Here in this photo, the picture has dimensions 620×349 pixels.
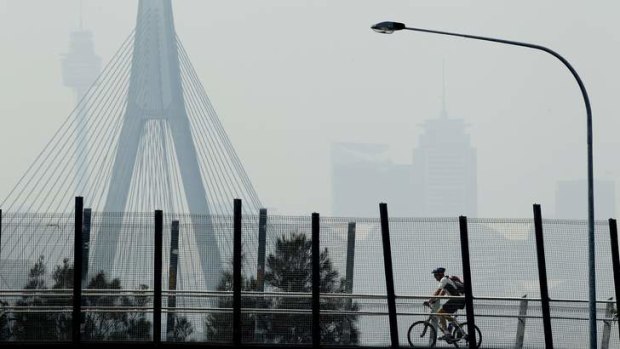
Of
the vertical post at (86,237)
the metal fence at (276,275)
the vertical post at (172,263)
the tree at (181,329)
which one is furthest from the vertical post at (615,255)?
the vertical post at (86,237)

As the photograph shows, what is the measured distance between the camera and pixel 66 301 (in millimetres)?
18000

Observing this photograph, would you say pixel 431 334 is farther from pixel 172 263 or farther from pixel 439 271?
pixel 172 263

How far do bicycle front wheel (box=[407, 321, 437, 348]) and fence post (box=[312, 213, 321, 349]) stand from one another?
4.42 feet

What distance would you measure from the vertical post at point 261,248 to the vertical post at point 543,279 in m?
3.51

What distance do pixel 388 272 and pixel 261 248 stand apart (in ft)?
5.56

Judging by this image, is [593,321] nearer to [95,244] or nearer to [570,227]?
[570,227]

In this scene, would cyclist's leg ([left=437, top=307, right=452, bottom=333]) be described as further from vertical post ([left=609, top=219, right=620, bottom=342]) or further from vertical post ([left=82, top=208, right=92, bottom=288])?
vertical post ([left=82, top=208, right=92, bottom=288])

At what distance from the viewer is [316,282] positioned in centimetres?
1766

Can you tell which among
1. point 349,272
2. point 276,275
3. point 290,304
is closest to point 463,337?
point 349,272

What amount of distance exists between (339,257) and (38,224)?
3.89 meters

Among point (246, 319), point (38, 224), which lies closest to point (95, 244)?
point (38, 224)

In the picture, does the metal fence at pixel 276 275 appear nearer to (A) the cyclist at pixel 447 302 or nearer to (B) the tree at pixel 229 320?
(B) the tree at pixel 229 320

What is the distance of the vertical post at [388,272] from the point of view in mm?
17703

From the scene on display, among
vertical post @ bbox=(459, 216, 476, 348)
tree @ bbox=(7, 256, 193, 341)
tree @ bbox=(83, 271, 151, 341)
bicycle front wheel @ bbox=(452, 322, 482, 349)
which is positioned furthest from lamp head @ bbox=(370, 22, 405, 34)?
tree @ bbox=(83, 271, 151, 341)
